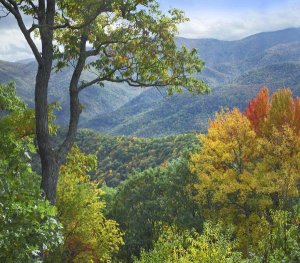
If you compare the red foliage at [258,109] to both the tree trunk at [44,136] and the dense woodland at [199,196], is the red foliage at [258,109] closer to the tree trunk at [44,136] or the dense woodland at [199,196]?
the dense woodland at [199,196]

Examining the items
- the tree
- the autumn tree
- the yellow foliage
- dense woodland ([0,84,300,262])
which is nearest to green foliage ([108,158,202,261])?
dense woodland ([0,84,300,262])

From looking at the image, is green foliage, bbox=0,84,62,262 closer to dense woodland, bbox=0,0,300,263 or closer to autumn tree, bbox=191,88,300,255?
dense woodland, bbox=0,0,300,263

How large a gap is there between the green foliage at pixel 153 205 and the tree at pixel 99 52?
102 ft

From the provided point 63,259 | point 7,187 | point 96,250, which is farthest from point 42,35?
point 96,250

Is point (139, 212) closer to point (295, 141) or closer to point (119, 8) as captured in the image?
point (295, 141)

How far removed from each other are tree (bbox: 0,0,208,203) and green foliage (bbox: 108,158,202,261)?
1226 inches

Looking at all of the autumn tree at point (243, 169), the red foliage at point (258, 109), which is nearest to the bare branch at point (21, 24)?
the autumn tree at point (243, 169)

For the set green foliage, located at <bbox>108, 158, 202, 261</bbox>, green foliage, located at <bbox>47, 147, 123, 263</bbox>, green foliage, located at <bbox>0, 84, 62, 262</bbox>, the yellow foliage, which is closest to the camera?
green foliage, located at <bbox>0, 84, 62, 262</bbox>

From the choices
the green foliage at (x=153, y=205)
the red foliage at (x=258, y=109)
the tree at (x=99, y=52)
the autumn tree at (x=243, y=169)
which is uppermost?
the tree at (x=99, y=52)

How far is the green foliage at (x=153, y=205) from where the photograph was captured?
45625 millimetres

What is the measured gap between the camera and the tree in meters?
12.0

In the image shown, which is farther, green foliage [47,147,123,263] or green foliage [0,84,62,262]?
green foliage [47,147,123,263]

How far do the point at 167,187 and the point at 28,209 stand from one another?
136ft

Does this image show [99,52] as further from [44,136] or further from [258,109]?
[258,109]
